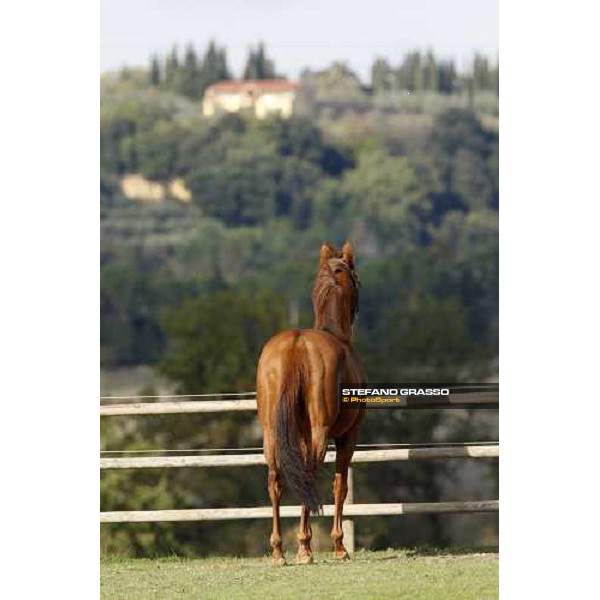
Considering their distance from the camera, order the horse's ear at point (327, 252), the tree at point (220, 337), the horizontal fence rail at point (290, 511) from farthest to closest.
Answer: the tree at point (220, 337) < the horizontal fence rail at point (290, 511) < the horse's ear at point (327, 252)

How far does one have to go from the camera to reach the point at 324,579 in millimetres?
7172

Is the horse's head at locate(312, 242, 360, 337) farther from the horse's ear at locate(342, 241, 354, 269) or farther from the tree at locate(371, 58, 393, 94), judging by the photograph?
the tree at locate(371, 58, 393, 94)

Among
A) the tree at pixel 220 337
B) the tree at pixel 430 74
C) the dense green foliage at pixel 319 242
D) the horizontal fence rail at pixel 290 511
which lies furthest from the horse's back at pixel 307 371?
the tree at pixel 430 74

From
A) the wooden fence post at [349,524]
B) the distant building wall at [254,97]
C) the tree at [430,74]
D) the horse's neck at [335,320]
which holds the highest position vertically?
the tree at [430,74]

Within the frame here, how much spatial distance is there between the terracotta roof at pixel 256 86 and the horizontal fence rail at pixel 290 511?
3020 mm

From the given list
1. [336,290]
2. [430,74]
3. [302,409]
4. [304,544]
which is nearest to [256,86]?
[430,74]

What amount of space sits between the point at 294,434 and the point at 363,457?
160 cm

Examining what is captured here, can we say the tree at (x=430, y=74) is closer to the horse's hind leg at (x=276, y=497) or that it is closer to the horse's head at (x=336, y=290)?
the horse's head at (x=336, y=290)

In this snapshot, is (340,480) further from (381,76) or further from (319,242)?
(381,76)

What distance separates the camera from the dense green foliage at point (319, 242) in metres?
9.14

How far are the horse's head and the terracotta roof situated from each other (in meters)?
1.38
